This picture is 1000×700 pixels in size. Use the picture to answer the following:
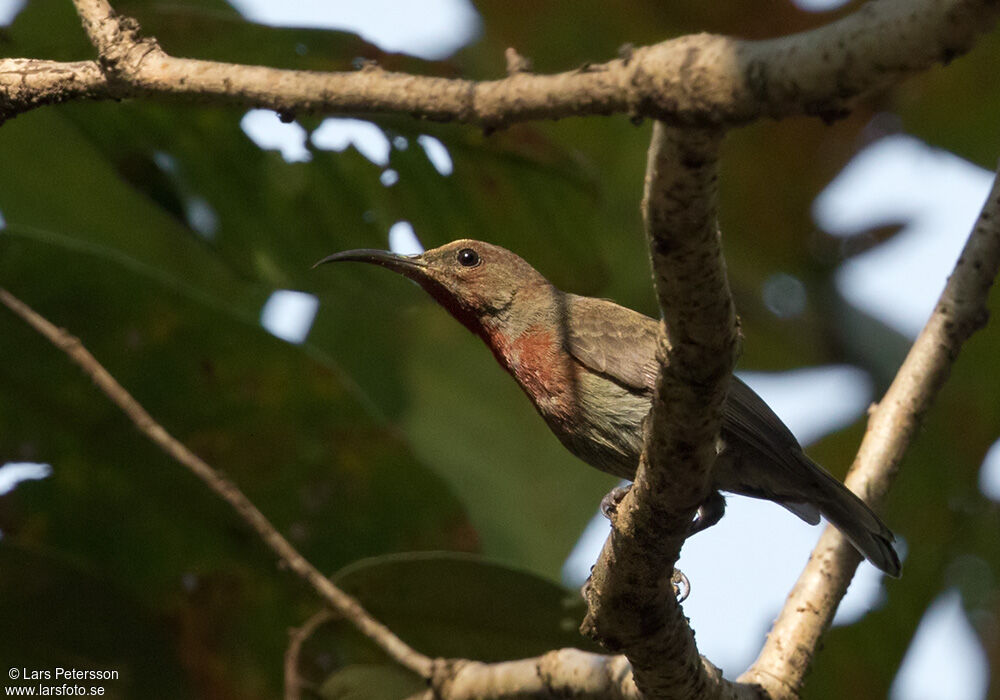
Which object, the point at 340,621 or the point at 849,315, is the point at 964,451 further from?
the point at 340,621

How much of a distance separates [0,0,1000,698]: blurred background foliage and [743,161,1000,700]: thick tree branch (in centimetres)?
97

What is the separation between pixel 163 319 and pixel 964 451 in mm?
4868

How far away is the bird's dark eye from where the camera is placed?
196 inches

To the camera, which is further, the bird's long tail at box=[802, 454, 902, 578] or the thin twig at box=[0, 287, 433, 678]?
the thin twig at box=[0, 287, 433, 678]

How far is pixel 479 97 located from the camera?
211 cm

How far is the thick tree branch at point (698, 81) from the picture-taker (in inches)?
62.7

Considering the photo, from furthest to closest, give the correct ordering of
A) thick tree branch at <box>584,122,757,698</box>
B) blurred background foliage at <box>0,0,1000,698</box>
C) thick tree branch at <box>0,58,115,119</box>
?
1. blurred background foliage at <box>0,0,1000,698</box>
2. thick tree branch at <box>0,58,115,119</box>
3. thick tree branch at <box>584,122,757,698</box>

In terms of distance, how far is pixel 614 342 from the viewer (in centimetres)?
418

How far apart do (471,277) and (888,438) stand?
189 centimetres

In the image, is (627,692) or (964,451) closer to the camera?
(627,692)

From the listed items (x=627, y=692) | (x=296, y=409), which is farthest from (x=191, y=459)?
(x=627, y=692)

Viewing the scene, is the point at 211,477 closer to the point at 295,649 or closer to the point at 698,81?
the point at 295,649

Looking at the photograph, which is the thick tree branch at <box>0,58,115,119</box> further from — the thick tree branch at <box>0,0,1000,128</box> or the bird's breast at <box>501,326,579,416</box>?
the bird's breast at <box>501,326,579,416</box>

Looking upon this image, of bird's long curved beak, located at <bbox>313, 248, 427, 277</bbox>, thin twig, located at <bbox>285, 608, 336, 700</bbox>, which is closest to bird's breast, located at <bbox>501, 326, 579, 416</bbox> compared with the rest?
bird's long curved beak, located at <bbox>313, 248, 427, 277</bbox>
